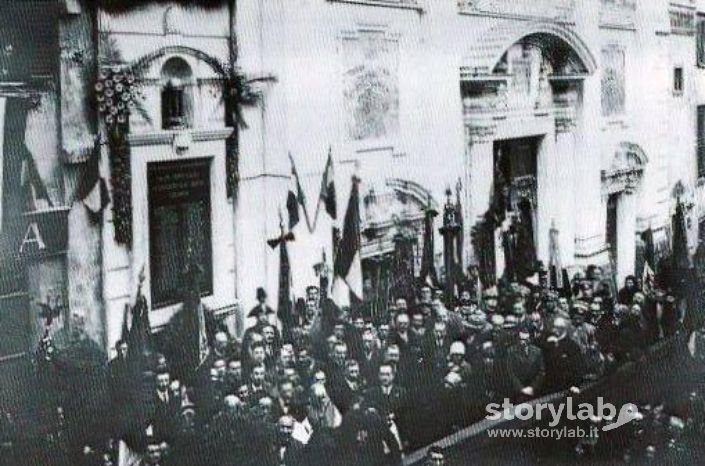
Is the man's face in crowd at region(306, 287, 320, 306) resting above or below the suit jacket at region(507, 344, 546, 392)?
above

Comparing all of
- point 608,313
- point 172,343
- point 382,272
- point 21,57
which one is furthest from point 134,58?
point 608,313

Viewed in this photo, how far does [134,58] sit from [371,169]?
5.44ft

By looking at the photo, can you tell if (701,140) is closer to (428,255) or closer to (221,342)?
(428,255)

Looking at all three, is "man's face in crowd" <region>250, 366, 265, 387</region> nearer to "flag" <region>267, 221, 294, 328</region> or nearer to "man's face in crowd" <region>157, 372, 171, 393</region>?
"flag" <region>267, 221, 294, 328</region>

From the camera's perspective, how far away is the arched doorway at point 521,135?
638 cm

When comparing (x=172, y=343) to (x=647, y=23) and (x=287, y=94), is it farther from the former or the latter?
(x=647, y=23)

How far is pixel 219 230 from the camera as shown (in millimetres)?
5176

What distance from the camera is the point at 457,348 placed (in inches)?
240

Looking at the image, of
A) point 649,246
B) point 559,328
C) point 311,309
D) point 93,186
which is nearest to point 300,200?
point 311,309

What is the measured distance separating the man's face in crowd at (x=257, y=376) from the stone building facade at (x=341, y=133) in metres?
0.27

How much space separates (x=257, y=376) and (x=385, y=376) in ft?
2.82

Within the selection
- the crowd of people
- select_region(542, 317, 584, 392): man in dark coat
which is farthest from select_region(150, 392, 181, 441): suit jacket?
select_region(542, 317, 584, 392): man in dark coat

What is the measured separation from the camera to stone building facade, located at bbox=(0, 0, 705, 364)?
4.61 metres

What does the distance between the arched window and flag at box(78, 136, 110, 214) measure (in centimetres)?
42
